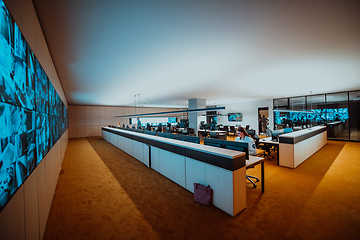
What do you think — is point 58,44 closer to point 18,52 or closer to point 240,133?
point 18,52

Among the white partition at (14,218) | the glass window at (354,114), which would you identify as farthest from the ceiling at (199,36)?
the glass window at (354,114)

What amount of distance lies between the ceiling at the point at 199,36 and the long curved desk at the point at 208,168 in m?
2.09

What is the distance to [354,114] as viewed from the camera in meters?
8.77

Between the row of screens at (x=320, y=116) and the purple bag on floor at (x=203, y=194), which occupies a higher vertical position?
the row of screens at (x=320, y=116)

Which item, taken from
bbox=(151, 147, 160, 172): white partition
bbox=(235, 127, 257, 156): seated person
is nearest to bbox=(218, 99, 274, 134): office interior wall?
bbox=(235, 127, 257, 156): seated person

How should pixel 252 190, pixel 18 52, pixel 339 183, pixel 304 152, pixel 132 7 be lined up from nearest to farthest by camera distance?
pixel 18 52 → pixel 132 7 → pixel 252 190 → pixel 339 183 → pixel 304 152

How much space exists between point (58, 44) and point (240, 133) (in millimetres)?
4561

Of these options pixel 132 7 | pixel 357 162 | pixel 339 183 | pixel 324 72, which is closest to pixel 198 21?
pixel 132 7

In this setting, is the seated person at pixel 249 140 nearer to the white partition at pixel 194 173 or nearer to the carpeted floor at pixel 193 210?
the carpeted floor at pixel 193 210

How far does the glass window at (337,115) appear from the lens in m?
9.05

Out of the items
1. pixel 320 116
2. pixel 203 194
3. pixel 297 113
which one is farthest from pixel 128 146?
pixel 320 116

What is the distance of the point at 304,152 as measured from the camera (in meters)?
5.29

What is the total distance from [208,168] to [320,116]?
11.7m

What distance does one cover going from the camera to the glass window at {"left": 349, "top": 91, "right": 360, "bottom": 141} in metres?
8.66
